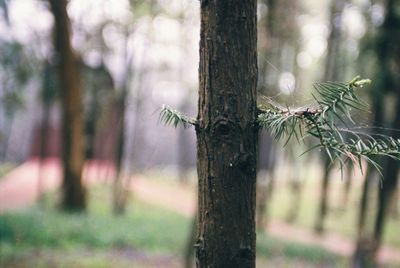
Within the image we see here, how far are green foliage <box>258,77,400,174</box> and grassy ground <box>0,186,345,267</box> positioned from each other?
7.01 metres

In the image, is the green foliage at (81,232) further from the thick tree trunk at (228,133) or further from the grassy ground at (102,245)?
the thick tree trunk at (228,133)

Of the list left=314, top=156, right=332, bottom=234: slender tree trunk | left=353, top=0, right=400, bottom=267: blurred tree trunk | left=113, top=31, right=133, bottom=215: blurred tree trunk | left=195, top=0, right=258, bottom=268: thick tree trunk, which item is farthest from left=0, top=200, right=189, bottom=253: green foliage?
left=195, top=0, right=258, bottom=268: thick tree trunk

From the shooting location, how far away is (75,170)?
14.6 m

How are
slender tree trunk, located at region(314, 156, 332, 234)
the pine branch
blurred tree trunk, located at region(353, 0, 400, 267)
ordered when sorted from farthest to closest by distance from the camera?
slender tree trunk, located at region(314, 156, 332, 234) < blurred tree trunk, located at region(353, 0, 400, 267) < the pine branch

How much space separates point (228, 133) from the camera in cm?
198

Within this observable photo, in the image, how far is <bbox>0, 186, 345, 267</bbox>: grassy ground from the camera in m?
8.91

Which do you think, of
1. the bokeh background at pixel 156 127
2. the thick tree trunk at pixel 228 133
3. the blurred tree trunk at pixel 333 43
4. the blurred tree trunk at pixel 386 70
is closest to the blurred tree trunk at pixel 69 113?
the bokeh background at pixel 156 127

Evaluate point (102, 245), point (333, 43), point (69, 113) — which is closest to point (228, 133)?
point (102, 245)

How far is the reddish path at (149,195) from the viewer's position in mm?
17359

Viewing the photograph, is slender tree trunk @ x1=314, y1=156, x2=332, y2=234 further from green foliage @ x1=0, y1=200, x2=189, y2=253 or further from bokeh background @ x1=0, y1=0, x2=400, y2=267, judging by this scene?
green foliage @ x1=0, y1=200, x2=189, y2=253

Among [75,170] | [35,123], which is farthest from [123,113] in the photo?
[35,123]

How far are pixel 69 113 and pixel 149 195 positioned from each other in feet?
36.3

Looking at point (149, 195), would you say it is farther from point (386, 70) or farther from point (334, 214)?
point (386, 70)

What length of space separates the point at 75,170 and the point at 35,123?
18109 millimetres
